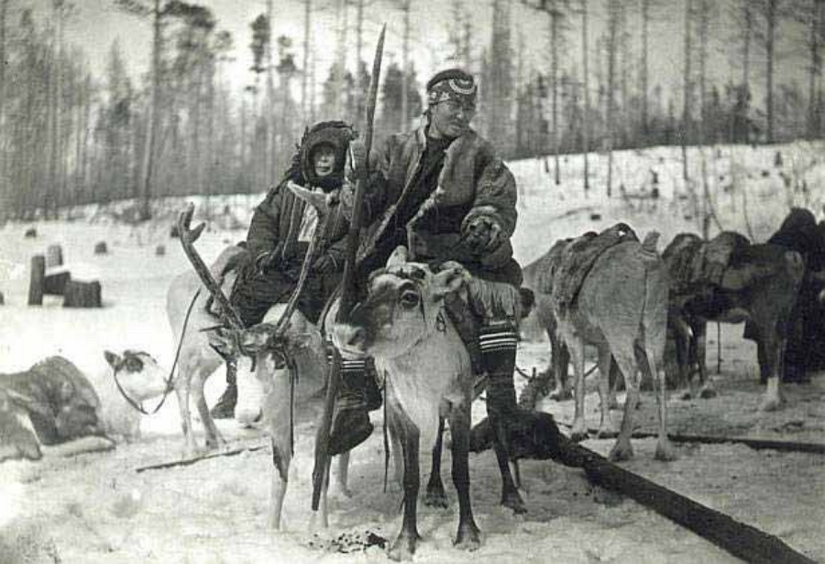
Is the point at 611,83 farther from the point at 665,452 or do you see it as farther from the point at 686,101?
the point at 665,452

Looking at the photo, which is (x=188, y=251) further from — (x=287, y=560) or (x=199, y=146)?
(x=287, y=560)

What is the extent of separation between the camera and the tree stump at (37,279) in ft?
13.0

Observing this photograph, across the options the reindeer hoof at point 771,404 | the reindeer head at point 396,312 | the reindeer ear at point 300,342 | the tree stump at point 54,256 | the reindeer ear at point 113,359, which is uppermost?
the tree stump at point 54,256

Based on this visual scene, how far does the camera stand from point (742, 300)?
4020 millimetres

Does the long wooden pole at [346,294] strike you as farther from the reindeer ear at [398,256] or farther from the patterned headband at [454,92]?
the patterned headband at [454,92]

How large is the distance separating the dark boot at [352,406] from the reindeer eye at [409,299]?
1.39 feet

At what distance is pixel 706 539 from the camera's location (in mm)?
3553

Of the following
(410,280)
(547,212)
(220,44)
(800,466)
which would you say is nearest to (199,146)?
(220,44)

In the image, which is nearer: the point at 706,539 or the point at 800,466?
the point at 706,539

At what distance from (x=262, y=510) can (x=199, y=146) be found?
5.04 ft

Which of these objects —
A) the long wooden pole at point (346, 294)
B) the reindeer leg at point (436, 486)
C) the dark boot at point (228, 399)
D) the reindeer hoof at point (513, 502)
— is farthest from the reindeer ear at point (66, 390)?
the reindeer hoof at point (513, 502)

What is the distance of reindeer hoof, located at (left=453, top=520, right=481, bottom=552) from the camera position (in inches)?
137

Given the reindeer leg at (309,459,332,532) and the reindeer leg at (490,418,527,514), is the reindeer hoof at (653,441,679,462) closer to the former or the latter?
the reindeer leg at (490,418,527,514)

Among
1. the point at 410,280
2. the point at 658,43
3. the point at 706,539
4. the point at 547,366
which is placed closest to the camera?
the point at 410,280
